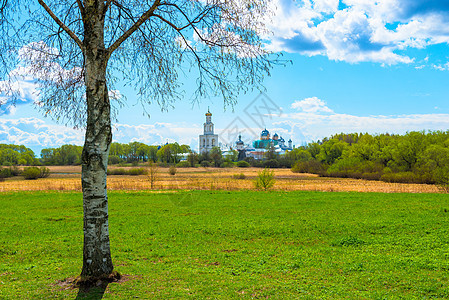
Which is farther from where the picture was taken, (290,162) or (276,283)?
(290,162)

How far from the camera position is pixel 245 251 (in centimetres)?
A: 1073

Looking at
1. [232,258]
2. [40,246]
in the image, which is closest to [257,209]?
[232,258]

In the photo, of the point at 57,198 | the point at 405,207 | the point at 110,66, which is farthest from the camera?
the point at 57,198

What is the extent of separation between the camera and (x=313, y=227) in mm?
14273

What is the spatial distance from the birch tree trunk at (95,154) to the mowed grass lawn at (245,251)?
724 millimetres

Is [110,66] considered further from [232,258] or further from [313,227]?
[313,227]

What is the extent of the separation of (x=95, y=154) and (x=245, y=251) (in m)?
6.17

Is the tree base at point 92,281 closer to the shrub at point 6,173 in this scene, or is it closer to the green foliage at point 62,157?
the shrub at point 6,173

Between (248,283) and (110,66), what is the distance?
6.18 meters

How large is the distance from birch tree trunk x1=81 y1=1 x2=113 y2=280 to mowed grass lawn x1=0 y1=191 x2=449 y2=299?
0.72m

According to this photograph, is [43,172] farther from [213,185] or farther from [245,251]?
[245,251]

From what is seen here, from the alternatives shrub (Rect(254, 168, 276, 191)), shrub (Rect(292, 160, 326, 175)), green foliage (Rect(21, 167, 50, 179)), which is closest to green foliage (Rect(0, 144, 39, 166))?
green foliage (Rect(21, 167, 50, 179))

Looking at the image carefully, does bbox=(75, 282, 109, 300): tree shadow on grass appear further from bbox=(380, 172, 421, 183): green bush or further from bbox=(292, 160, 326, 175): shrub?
bbox=(292, 160, 326, 175): shrub

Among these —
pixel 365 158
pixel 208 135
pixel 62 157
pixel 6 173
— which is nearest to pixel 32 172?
pixel 6 173
